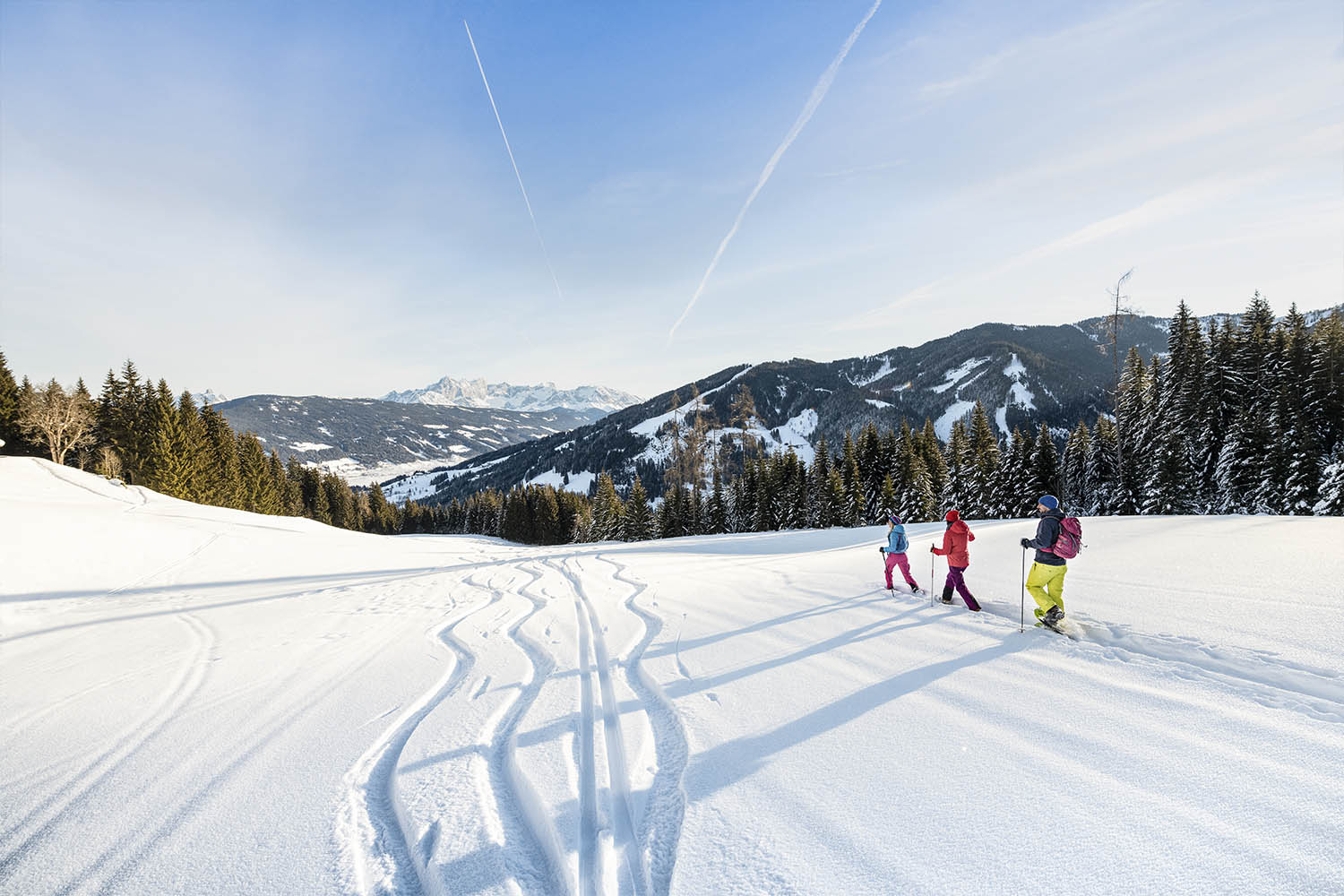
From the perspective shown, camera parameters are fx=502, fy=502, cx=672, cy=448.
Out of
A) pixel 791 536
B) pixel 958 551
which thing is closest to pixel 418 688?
pixel 958 551

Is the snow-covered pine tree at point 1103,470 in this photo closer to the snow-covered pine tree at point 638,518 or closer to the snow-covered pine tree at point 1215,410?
the snow-covered pine tree at point 1215,410

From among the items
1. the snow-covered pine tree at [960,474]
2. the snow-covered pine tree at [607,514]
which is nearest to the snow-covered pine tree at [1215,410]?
the snow-covered pine tree at [960,474]

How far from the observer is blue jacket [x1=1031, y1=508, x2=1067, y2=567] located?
6.66 meters

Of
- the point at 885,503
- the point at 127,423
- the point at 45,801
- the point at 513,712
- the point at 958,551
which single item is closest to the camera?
the point at 45,801

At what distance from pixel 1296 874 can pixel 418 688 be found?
6.84 m

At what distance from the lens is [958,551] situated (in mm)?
8242

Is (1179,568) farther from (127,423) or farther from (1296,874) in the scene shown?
(127,423)

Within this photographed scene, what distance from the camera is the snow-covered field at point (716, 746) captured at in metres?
2.83

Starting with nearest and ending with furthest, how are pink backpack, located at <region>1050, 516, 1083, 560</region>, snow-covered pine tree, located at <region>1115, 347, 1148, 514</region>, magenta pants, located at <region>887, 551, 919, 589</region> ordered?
pink backpack, located at <region>1050, 516, 1083, 560</region>
magenta pants, located at <region>887, 551, 919, 589</region>
snow-covered pine tree, located at <region>1115, 347, 1148, 514</region>

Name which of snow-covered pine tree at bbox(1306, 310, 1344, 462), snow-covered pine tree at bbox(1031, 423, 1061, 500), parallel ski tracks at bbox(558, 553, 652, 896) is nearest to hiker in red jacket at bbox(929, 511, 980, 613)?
parallel ski tracks at bbox(558, 553, 652, 896)

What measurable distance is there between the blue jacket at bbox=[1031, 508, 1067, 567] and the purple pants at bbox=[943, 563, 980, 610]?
1342 mm

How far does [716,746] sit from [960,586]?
572 centimetres

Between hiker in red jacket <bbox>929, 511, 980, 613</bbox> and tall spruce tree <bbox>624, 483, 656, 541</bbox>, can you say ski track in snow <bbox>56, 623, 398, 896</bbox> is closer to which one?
hiker in red jacket <bbox>929, 511, 980, 613</bbox>

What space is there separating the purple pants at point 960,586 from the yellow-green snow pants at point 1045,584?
110cm
